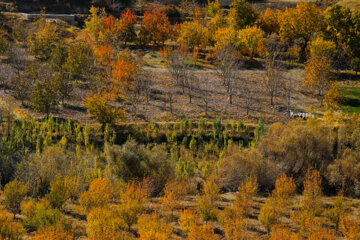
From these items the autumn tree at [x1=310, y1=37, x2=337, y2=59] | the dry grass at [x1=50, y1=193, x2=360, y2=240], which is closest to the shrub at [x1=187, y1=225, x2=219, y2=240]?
the dry grass at [x1=50, y1=193, x2=360, y2=240]

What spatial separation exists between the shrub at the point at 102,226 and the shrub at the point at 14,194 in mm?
4299

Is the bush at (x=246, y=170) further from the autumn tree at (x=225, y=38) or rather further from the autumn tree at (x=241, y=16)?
the autumn tree at (x=241, y=16)

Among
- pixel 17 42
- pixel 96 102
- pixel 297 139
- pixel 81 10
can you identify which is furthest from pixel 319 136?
pixel 81 10

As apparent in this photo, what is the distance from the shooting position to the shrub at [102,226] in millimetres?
16828

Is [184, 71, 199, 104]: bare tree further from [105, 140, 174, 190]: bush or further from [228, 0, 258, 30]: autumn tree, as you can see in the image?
[228, 0, 258, 30]: autumn tree

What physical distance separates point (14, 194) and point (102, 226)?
5.59m

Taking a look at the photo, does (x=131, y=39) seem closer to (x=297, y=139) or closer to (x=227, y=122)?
(x=227, y=122)

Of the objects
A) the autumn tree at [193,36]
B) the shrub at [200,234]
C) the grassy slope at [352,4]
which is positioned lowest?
the shrub at [200,234]

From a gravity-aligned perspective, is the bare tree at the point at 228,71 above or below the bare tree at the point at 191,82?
above

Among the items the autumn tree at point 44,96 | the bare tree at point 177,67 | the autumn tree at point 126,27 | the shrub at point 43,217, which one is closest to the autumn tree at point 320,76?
the bare tree at point 177,67

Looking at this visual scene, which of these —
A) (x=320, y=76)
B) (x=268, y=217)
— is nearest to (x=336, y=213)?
(x=268, y=217)

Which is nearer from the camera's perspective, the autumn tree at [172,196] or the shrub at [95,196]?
the shrub at [95,196]

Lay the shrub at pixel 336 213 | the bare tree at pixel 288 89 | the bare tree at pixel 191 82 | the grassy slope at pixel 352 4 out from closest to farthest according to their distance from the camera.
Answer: the shrub at pixel 336 213
the bare tree at pixel 288 89
the bare tree at pixel 191 82
the grassy slope at pixel 352 4

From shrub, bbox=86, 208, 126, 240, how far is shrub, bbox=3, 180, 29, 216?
4.30 m
